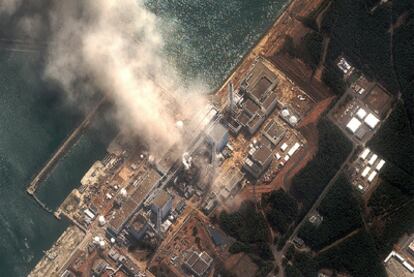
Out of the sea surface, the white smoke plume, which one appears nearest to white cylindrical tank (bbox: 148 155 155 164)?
the white smoke plume

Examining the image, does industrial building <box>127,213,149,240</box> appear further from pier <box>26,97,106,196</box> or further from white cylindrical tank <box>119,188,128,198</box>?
pier <box>26,97,106,196</box>

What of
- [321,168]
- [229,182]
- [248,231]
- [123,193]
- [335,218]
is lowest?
[123,193]

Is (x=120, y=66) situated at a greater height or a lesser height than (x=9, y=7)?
greater

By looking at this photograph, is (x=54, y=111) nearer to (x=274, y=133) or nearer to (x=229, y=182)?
(x=229, y=182)

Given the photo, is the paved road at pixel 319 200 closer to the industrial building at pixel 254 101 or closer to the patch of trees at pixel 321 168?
the patch of trees at pixel 321 168

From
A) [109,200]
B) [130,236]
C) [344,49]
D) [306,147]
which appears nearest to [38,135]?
[109,200]

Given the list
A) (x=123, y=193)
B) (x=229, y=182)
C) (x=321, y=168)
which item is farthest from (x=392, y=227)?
(x=123, y=193)

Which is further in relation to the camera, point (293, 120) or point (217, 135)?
point (293, 120)
